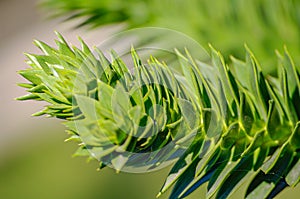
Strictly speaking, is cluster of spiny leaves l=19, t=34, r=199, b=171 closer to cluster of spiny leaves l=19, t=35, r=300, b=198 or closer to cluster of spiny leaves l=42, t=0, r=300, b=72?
cluster of spiny leaves l=19, t=35, r=300, b=198

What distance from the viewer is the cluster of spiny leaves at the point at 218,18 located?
2.27 feet

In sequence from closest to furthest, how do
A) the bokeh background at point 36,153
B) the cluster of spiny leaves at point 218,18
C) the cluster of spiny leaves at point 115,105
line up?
the cluster of spiny leaves at point 115,105 < the cluster of spiny leaves at point 218,18 < the bokeh background at point 36,153

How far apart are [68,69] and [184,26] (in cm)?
42

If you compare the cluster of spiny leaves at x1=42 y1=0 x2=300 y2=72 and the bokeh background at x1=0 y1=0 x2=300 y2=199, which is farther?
the bokeh background at x1=0 y1=0 x2=300 y2=199

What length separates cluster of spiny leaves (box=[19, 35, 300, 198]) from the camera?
37cm

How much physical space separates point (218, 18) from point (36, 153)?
2.62 meters

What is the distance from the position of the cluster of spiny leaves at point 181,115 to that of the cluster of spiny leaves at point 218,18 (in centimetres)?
24

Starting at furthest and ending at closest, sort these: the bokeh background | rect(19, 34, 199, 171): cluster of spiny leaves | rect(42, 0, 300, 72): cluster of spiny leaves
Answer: the bokeh background < rect(42, 0, 300, 72): cluster of spiny leaves < rect(19, 34, 199, 171): cluster of spiny leaves

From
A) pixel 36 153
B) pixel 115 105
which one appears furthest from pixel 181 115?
pixel 36 153

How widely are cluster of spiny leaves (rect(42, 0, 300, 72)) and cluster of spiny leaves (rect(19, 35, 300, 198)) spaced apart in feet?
0.77

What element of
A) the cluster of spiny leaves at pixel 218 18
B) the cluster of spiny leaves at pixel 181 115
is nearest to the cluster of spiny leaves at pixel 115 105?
the cluster of spiny leaves at pixel 181 115

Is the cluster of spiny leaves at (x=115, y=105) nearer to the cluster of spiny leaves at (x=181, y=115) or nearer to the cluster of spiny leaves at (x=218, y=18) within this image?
the cluster of spiny leaves at (x=181, y=115)

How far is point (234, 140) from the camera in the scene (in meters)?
0.43

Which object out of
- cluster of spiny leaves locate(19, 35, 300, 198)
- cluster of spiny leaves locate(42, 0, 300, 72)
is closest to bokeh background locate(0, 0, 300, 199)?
cluster of spiny leaves locate(42, 0, 300, 72)
